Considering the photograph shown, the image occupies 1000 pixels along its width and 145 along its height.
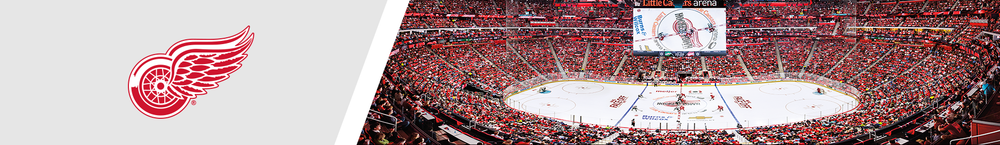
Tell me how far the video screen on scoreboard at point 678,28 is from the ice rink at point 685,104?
87.8 inches

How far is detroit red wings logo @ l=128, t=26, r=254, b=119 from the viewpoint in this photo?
185 cm

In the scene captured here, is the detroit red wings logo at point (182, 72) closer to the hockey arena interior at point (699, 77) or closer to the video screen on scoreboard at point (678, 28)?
the hockey arena interior at point (699, 77)

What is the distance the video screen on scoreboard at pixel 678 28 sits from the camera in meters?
26.3

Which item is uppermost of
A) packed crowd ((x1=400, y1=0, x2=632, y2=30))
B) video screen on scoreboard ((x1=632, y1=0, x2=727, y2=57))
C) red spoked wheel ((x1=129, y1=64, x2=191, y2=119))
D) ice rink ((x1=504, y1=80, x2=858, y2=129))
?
packed crowd ((x1=400, y1=0, x2=632, y2=30))

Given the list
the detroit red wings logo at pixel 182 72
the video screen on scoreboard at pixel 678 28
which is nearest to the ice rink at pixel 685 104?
the video screen on scoreboard at pixel 678 28

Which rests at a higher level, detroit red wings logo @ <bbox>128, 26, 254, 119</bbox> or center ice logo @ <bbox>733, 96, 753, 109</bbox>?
center ice logo @ <bbox>733, 96, 753, 109</bbox>

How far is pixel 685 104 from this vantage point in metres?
23.8

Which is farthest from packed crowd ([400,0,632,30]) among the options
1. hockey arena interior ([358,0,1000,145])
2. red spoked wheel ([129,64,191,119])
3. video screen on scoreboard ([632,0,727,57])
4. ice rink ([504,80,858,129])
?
red spoked wheel ([129,64,191,119])

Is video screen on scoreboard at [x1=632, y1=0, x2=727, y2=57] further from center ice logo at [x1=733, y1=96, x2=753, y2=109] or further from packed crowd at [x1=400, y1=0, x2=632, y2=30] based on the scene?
packed crowd at [x1=400, y1=0, x2=632, y2=30]

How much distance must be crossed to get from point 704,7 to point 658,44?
2.88 meters

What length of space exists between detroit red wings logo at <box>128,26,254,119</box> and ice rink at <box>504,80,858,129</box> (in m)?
17.3

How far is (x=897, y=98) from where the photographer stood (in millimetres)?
22203

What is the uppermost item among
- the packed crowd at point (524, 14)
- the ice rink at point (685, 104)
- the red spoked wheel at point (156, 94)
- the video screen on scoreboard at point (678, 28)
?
the packed crowd at point (524, 14)

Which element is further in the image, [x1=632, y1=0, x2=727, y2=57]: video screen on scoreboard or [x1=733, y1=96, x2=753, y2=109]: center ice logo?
[x1=632, y1=0, x2=727, y2=57]: video screen on scoreboard
